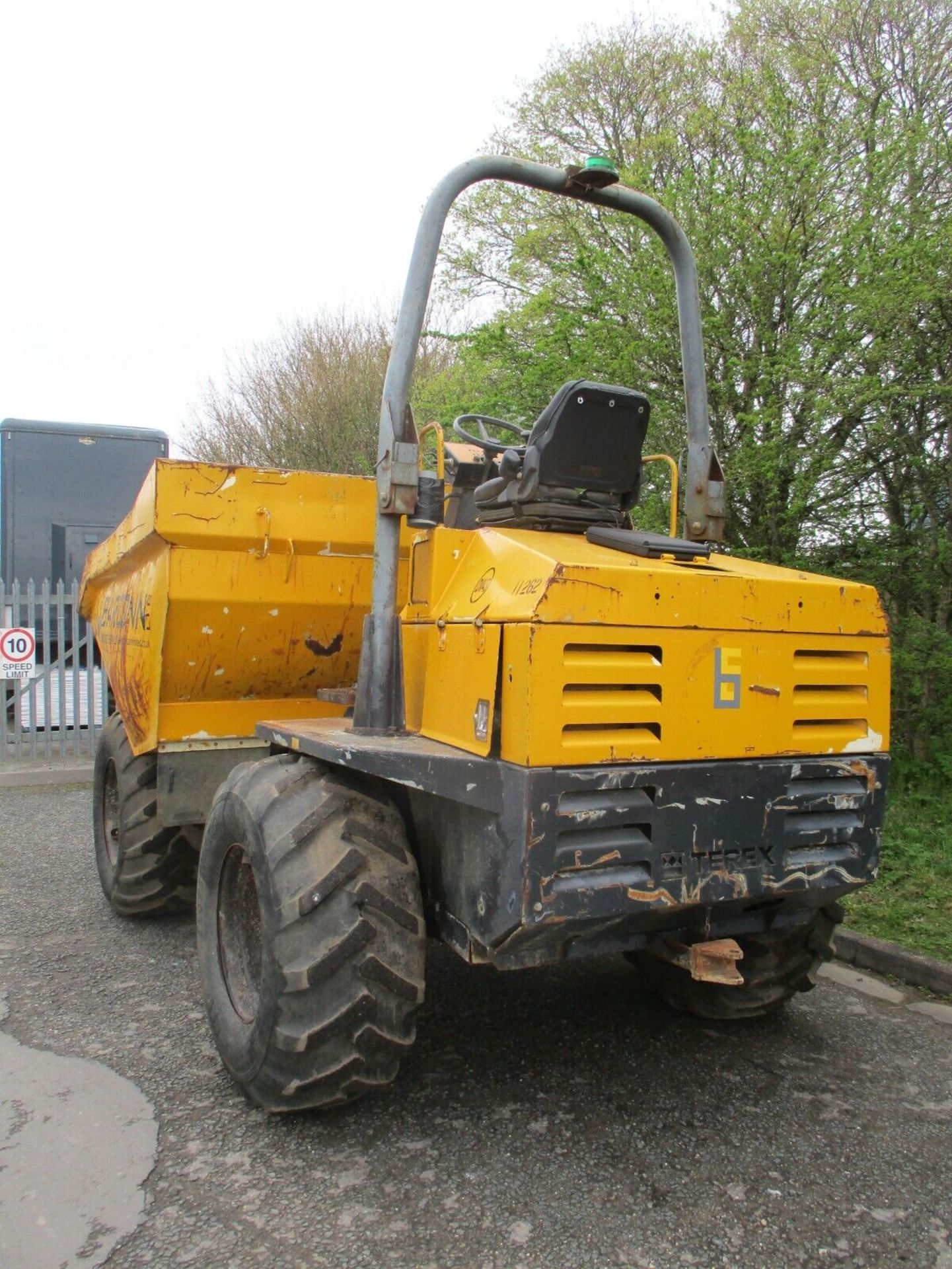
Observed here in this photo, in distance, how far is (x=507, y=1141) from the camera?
3021 mm

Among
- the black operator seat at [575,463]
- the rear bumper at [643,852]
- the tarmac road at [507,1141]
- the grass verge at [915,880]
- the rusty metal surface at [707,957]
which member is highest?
the black operator seat at [575,463]

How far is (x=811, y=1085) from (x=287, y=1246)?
1847 millimetres

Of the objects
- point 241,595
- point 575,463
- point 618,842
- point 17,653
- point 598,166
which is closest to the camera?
point 618,842

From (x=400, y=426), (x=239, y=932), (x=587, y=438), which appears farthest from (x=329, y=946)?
(x=587, y=438)

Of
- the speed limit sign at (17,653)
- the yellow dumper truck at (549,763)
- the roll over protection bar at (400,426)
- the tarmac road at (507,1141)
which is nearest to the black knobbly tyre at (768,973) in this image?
the yellow dumper truck at (549,763)

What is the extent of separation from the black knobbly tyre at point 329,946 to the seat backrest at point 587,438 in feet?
4.00

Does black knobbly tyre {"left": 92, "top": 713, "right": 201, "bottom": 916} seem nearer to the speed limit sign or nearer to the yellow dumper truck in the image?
the yellow dumper truck

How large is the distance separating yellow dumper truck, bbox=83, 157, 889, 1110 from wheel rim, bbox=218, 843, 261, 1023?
0.01 metres

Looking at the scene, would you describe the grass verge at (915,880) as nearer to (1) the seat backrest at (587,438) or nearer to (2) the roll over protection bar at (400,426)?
(1) the seat backrest at (587,438)

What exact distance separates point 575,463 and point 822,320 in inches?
165

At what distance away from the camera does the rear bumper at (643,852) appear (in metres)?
2.58

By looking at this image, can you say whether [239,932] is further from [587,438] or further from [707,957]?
[587,438]

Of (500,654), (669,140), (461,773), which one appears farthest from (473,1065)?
(669,140)


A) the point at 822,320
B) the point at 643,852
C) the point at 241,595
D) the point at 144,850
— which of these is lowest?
the point at 144,850
